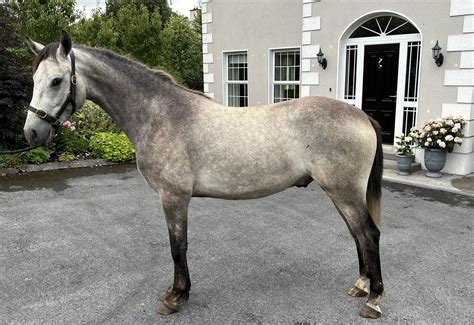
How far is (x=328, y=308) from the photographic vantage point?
9.58ft

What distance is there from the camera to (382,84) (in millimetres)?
7891

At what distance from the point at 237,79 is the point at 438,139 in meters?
5.57

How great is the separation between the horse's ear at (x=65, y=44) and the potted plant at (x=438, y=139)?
5.92m

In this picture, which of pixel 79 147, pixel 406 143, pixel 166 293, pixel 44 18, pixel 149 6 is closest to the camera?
pixel 166 293

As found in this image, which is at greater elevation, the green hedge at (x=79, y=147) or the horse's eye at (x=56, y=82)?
the horse's eye at (x=56, y=82)

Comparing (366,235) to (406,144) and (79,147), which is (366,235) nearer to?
(406,144)

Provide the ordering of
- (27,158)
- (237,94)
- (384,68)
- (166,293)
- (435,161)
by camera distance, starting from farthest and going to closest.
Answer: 1. (237,94)
2. (384,68)
3. (27,158)
4. (435,161)
5. (166,293)

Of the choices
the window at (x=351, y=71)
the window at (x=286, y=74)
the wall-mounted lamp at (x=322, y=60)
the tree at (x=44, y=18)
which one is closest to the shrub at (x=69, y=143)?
the window at (x=286, y=74)

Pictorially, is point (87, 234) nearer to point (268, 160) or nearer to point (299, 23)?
point (268, 160)

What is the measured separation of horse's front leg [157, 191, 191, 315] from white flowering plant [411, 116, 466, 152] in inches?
206

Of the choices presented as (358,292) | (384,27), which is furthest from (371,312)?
(384,27)

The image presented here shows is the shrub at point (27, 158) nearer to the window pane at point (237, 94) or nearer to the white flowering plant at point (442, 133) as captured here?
the window pane at point (237, 94)

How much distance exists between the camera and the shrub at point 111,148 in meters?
8.10

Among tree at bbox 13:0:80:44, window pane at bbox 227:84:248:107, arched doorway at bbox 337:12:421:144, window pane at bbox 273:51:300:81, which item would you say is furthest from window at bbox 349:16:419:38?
tree at bbox 13:0:80:44
